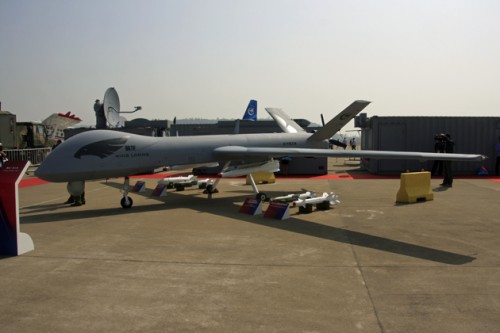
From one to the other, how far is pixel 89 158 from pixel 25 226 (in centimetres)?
254

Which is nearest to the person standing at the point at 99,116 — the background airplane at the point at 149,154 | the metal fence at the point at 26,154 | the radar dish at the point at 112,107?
the radar dish at the point at 112,107

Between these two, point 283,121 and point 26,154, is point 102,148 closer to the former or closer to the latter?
point 283,121

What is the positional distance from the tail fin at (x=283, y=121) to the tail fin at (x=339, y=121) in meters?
2.48

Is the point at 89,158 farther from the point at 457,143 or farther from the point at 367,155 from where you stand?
the point at 457,143

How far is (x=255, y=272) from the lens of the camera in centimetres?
691

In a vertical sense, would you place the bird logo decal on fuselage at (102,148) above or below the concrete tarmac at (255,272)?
above

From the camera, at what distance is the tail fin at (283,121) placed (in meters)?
19.6

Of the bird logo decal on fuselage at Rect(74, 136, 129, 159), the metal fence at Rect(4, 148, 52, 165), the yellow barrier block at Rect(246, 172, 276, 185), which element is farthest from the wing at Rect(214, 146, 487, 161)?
the metal fence at Rect(4, 148, 52, 165)

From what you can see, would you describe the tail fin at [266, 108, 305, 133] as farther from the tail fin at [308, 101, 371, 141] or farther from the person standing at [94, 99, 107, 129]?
the person standing at [94, 99, 107, 129]

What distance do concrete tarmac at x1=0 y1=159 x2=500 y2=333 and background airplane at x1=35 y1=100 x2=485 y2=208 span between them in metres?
1.38

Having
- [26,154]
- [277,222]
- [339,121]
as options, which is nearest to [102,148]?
[277,222]

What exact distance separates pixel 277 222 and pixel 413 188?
6259 millimetres

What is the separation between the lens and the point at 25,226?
10766 millimetres

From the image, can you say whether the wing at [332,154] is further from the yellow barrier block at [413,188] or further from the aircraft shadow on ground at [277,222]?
the aircraft shadow on ground at [277,222]
